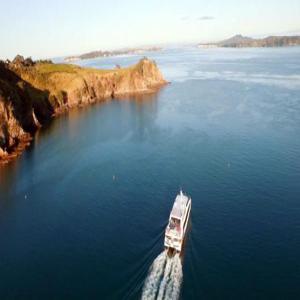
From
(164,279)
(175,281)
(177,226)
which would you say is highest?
(177,226)

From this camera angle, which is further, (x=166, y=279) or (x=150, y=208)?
(x=150, y=208)

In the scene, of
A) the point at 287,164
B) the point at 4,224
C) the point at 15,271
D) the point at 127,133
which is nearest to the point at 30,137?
the point at 127,133

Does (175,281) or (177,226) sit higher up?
(177,226)

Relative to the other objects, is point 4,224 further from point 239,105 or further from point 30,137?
point 239,105

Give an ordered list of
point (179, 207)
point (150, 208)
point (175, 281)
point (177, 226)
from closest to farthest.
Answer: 1. point (175, 281)
2. point (177, 226)
3. point (179, 207)
4. point (150, 208)

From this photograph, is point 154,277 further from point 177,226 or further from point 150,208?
point 150,208

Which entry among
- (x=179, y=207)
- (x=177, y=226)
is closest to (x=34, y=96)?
(x=179, y=207)

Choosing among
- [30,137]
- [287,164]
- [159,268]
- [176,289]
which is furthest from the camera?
[30,137]
